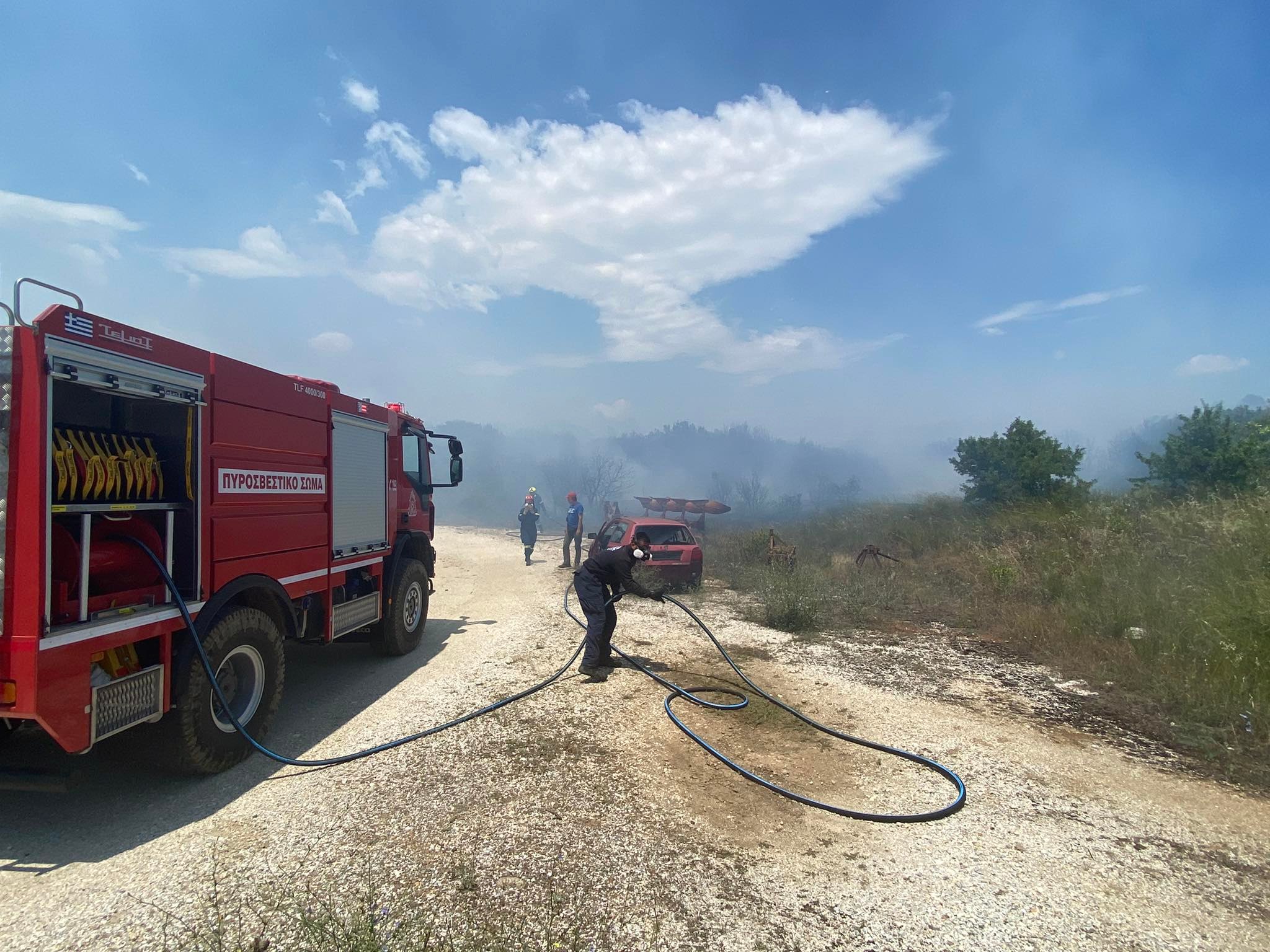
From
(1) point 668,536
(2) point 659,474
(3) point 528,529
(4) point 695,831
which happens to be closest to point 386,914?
(4) point 695,831

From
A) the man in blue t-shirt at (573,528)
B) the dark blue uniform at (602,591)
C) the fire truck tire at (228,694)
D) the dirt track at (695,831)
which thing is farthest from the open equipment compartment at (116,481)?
the man in blue t-shirt at (573,528)

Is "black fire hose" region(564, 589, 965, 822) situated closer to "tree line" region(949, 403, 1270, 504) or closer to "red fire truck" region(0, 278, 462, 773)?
"red fire truck" region(0, 278, 462, 773)

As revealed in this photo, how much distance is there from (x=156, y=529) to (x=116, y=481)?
50 cm

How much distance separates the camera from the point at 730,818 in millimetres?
3924

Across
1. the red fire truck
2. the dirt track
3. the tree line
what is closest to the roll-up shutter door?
the red fire truck

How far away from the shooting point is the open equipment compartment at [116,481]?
342 cm

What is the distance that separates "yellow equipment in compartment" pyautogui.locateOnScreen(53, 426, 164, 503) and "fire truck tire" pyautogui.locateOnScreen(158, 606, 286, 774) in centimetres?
105

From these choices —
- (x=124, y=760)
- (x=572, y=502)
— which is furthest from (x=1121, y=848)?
(x=572, y=502)

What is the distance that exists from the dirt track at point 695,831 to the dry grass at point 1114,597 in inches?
33.8

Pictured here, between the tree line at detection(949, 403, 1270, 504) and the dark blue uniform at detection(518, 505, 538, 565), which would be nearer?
the tree line at detection(949, 403, 1270, 504)

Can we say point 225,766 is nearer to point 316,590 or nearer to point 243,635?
point 243,635

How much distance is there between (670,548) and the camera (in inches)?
462

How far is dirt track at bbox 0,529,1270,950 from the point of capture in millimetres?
2990

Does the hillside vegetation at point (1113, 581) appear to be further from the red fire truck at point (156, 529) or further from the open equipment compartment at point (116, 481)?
the open equipment compartment at point (116, 481)
